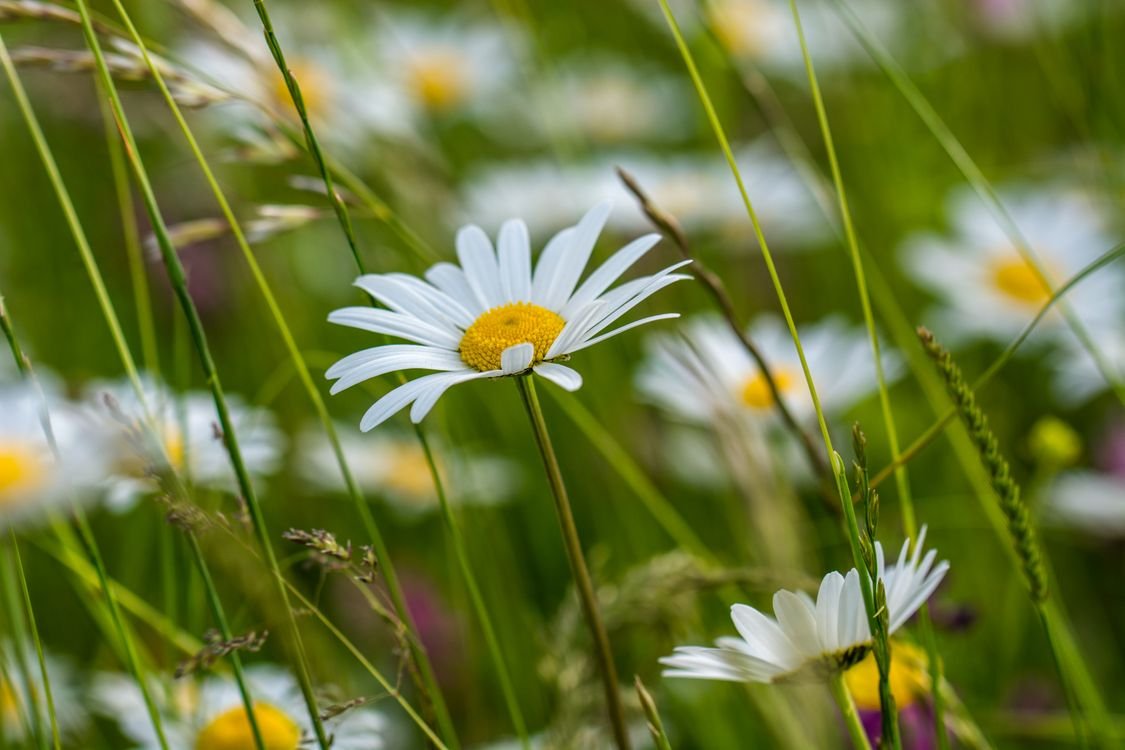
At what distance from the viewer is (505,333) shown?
575 millimetres

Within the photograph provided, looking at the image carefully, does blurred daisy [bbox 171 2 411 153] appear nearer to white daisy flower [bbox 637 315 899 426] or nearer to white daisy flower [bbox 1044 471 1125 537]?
white daisy flower [bbox 637 315 899 426]

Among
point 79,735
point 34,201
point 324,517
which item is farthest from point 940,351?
point 34,201

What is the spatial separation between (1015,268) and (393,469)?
3.01 feet

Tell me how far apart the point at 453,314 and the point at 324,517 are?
96 cm

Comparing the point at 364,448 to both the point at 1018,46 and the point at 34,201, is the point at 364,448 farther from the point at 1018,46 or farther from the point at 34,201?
the point at 1018,46

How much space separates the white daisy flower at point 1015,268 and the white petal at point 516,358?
3.36 ft

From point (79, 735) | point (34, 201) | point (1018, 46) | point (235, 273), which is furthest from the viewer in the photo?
point (1018, 46)

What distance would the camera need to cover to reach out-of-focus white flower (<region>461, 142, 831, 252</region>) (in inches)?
72.2

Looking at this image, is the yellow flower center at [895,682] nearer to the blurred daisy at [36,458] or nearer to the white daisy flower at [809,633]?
the white daisy flower at [809,633]

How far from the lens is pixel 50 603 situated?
4.46 ft

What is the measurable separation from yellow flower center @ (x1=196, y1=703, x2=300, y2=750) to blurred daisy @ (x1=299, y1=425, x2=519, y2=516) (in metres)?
0.58

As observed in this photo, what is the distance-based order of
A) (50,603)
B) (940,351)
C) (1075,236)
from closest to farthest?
(940,351) → (50,603) → (1075,236)

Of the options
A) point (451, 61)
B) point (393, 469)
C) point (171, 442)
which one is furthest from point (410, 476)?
point (451, 61)

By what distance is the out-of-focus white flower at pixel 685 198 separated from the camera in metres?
1.83
